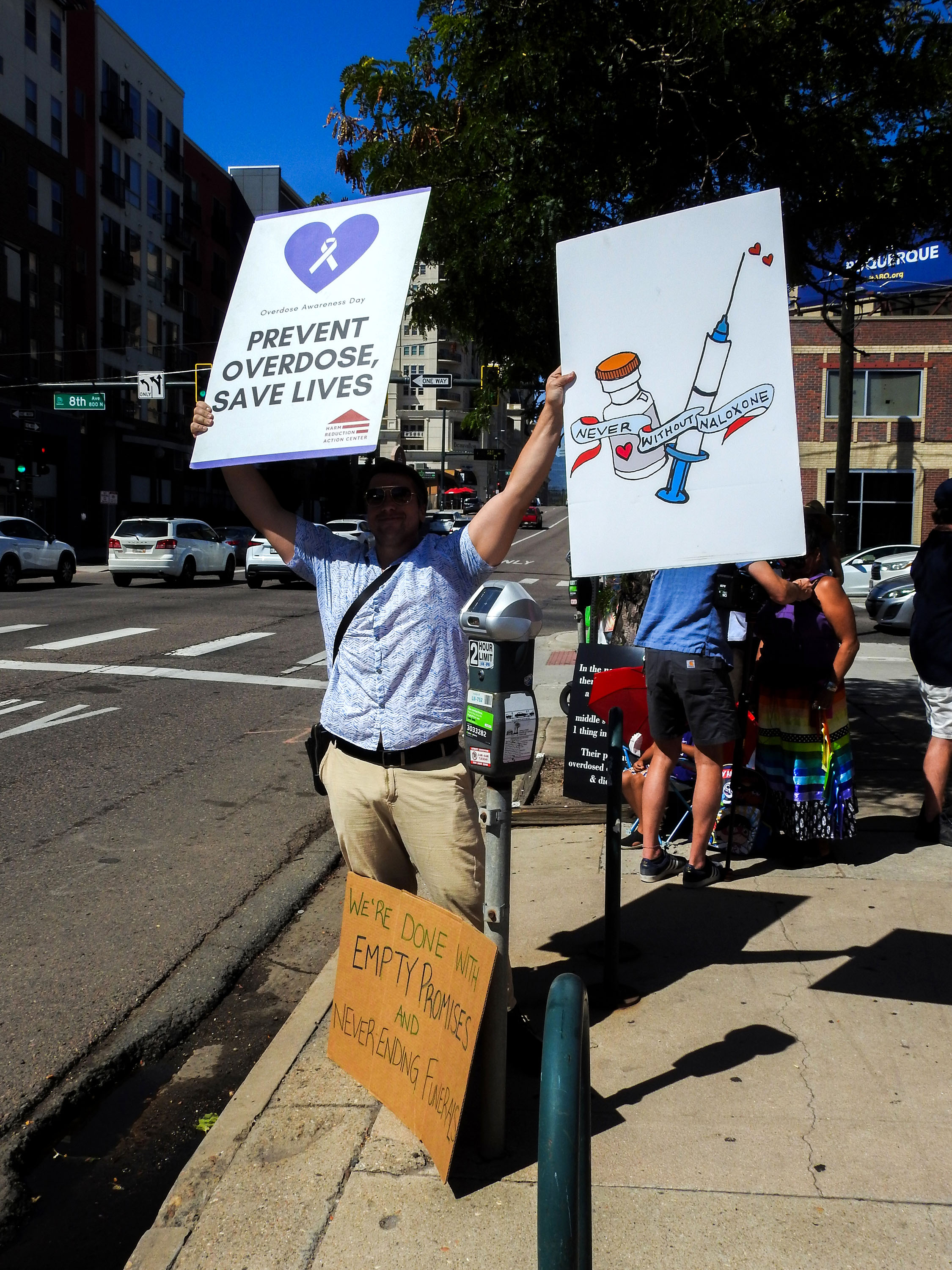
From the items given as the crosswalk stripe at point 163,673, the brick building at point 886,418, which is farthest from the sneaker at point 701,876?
the brick building at point 886,418

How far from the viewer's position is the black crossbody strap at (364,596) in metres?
3.27

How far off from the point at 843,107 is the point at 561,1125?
575 cm

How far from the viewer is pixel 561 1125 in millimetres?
1860

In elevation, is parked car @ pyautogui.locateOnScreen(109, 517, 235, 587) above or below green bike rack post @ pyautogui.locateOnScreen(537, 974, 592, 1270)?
above

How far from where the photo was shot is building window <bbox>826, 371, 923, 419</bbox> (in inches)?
1287

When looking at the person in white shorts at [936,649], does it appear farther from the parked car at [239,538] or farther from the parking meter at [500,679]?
the parked car at [239,538]

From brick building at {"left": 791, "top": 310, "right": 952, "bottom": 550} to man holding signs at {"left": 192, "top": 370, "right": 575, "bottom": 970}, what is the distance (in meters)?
30.6

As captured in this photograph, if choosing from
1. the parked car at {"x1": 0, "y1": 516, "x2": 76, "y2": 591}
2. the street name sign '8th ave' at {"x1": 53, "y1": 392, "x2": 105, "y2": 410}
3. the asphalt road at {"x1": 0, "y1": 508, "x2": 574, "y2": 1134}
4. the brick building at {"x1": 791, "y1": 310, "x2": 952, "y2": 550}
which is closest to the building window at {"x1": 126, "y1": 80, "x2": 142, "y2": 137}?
the street name sign '8th ave' at {"x1": 53, "y1": 392, "x2": 105, "y2": 410}

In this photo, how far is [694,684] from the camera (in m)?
4.86

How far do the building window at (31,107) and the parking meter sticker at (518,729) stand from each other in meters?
44.4

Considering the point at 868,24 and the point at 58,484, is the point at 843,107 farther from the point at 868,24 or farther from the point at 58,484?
the point at 58,484

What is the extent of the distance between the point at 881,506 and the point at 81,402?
75.9 feet

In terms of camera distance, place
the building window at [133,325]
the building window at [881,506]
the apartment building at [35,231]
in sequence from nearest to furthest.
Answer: the building window at [881,506] → the apartment building at [35,231] → the building window at [133,325]

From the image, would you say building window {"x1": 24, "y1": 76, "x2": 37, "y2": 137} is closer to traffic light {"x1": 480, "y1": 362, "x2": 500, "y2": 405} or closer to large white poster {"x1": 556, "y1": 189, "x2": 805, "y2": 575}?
traffic light {"x1": 480, "y1": 362, "x2": 500, "y2": 405}
